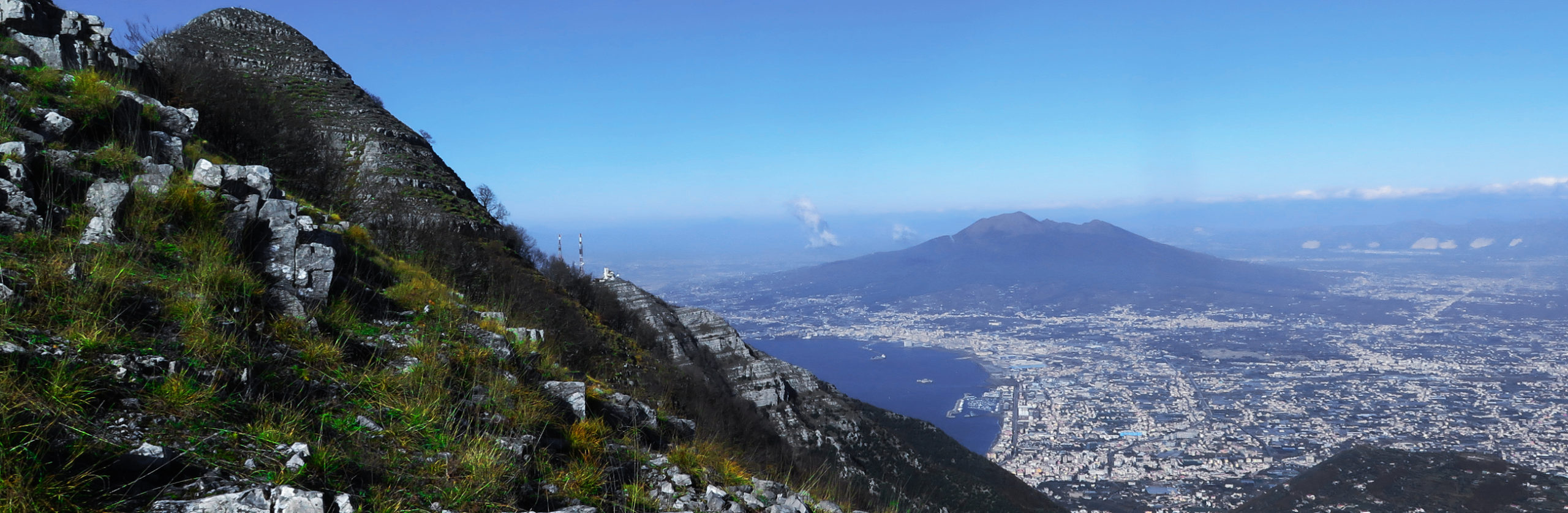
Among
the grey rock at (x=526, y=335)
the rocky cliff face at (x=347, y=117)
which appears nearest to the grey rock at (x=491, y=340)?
the grey rock at (x=526, y=335)

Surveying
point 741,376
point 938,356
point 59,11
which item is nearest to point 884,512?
point 59,11

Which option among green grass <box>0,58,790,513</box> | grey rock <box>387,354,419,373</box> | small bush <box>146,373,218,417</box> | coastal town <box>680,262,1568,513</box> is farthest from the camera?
coastal town <box>680,262,1568,513</box>

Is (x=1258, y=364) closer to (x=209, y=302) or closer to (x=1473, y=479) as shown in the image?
(x=1473, y=479)

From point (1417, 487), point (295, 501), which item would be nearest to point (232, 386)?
point (295, 501)

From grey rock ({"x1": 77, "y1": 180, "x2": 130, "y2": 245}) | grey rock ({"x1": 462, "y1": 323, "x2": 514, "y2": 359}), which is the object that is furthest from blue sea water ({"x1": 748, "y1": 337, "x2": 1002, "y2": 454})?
grey rock ({"x1": 77, "y1": 180, "x2": 130, "y2": 245})

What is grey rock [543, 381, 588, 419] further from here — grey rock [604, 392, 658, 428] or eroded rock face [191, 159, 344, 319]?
eroded rock face [191, 159, 344, 319]
